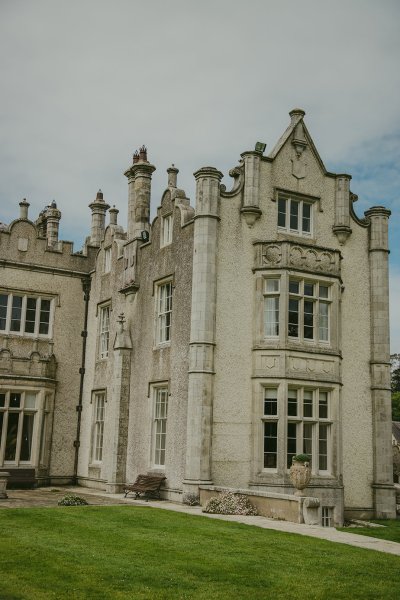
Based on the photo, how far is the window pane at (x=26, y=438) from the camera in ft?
79.0

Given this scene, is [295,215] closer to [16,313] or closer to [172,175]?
[172,175]

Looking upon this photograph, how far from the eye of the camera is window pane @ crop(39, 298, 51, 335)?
2559 centimetres

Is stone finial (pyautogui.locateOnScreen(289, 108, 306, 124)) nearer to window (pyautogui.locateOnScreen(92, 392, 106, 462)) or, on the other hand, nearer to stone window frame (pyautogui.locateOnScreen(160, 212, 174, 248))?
stone window frame (pyautogui.locateOnScreen(160, 212, 174, 248))

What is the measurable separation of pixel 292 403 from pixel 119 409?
578 centimetres

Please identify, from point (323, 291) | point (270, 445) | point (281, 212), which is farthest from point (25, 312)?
point (323, 291)

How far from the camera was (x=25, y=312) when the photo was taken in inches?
996

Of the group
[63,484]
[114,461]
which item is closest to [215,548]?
[114,461]

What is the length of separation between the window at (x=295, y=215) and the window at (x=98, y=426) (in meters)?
8.83

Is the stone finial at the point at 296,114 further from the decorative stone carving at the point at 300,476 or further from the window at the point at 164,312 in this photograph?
the decorative stone carving at the point at 300,476

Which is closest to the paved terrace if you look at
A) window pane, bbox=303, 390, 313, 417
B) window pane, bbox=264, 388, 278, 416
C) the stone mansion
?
the stone mansion

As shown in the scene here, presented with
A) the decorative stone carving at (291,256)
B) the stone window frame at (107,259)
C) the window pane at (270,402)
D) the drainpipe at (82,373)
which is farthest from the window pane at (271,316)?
the drainpipe at (82,373)

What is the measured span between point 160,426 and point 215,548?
31.5ft

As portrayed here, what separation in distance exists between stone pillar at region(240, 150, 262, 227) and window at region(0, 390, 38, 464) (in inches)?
396

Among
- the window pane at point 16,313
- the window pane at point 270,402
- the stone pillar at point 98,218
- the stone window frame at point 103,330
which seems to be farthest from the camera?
the stone pillar at point 98,218
